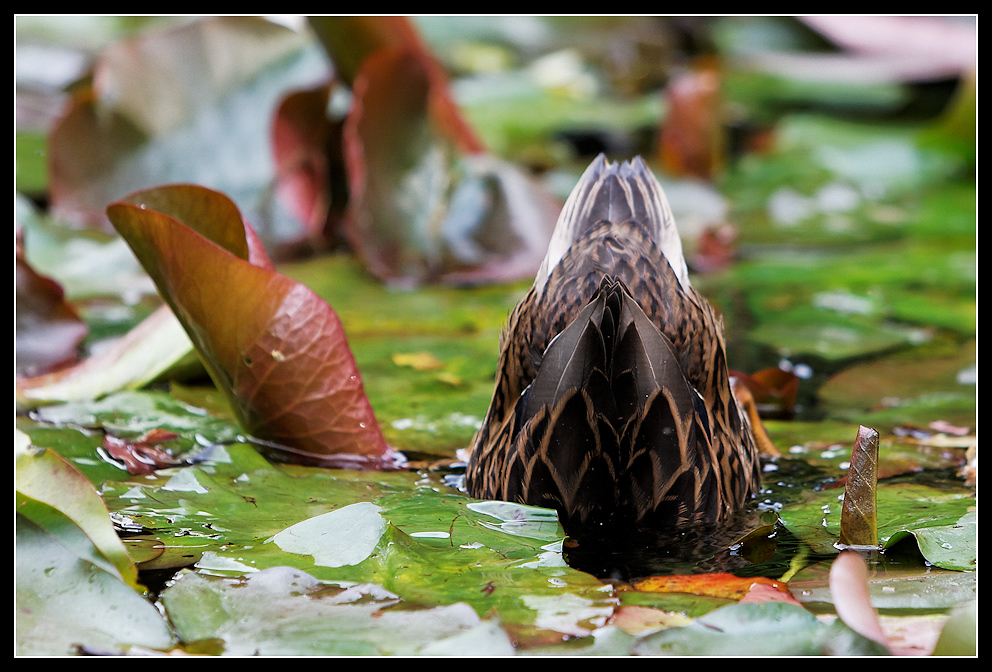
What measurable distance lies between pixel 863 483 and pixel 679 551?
0.28 m

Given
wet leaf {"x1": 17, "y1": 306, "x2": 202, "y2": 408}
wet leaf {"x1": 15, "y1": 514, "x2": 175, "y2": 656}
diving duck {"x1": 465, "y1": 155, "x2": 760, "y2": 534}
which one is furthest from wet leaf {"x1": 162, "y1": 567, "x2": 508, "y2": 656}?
wet leaf {"x1": 17, "y1": 306, "x2": 202, "y2": 408}

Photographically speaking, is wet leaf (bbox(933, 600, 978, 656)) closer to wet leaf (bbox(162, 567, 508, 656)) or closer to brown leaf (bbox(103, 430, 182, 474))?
wet leaf (bbox(162, 567, 508, 656))

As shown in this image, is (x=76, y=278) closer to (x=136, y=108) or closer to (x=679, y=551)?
(x=136, y=108)

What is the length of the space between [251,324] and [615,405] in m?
0.65

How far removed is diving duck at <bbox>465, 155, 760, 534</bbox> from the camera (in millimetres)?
1506

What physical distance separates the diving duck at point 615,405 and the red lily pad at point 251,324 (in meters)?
0.28

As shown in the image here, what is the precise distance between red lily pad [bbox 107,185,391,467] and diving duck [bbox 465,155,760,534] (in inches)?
11.1

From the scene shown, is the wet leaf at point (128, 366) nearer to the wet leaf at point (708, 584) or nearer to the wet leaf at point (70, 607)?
the wet leaf at point (70, 607)

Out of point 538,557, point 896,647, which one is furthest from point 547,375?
point 896,647

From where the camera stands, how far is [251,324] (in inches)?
68.9

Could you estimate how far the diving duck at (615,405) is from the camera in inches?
59.3

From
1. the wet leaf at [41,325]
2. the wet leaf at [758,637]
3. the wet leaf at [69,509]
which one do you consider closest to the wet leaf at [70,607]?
the wet leaf at [69,509]

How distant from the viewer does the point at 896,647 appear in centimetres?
115

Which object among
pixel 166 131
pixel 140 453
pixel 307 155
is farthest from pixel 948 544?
pixel 166 131
